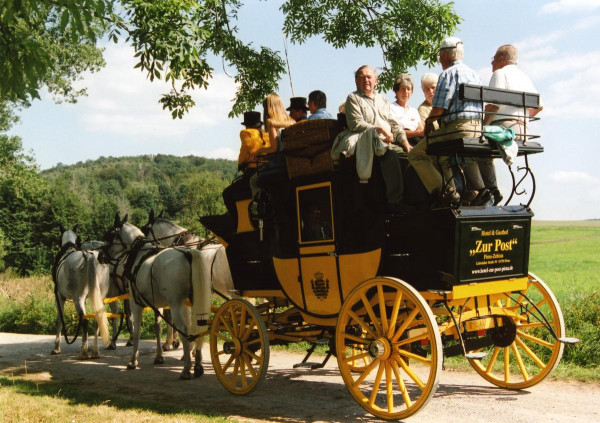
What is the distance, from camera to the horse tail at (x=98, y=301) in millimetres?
10280

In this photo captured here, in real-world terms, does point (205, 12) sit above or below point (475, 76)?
above

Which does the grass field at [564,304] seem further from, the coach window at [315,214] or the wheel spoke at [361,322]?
the coach window at [315,214]

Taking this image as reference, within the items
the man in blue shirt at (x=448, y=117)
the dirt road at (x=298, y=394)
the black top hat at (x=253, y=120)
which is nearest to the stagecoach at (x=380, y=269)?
the man in blue shirt at (x=448, y=117)

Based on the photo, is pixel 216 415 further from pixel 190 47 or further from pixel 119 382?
A: pixel 190 47

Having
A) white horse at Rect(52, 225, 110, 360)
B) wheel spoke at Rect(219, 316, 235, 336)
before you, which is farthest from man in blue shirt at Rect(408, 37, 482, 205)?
white horse at Rect(52, 225, 110, 360)

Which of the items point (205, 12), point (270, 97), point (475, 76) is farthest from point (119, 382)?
point (205, 12)

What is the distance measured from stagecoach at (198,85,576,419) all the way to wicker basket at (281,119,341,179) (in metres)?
0.01

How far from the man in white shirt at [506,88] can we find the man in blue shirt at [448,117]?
11.7 inches

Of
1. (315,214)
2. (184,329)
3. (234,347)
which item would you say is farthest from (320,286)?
(184,329)

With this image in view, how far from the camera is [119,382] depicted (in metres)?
8.54

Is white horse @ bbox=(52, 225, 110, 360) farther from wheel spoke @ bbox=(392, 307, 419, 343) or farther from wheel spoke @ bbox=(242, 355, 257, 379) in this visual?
wheel spoke @ bbox=(392, 307, 419, 343)

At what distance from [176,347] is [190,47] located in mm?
5355

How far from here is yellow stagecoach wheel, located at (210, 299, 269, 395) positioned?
6.96 meters

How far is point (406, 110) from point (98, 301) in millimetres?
6439
